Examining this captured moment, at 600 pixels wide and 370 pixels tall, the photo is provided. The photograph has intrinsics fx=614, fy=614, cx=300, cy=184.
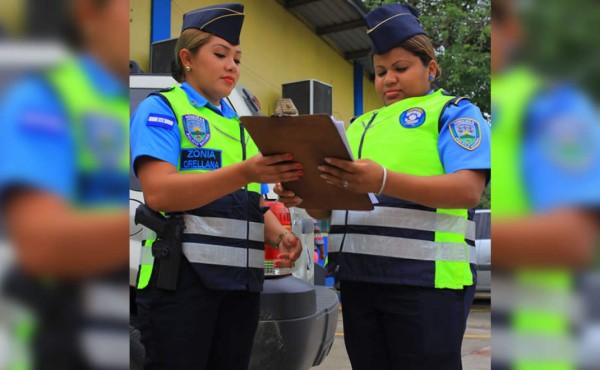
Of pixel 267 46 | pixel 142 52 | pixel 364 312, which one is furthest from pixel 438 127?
pixel 267 46

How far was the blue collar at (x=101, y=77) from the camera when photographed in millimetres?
531

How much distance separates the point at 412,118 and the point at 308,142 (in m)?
0.43

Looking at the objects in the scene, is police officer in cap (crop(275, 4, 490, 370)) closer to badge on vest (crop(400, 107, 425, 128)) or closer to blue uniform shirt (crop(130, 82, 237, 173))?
badge on vest (crop(400, 107, 425, 128))

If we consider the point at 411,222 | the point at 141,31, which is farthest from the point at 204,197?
the point at 141,31

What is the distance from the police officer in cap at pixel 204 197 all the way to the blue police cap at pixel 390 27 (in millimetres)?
435

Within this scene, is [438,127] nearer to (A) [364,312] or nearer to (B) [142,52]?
(A) [364,312]

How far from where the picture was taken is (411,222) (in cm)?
180

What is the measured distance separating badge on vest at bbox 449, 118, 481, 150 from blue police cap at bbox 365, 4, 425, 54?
0.33 m

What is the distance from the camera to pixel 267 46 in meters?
10.3

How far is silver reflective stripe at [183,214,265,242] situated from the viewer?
179 cm

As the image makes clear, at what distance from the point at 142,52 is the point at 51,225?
7.13 m

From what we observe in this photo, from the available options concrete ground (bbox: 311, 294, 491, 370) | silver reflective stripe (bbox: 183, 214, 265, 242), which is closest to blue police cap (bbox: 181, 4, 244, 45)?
silver reflective stripe (bbox: 183, 214, 265, 242)

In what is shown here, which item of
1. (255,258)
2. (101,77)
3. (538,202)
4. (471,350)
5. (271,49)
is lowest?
(471,350)

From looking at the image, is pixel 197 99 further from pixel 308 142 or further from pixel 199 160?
pixel 308 142
